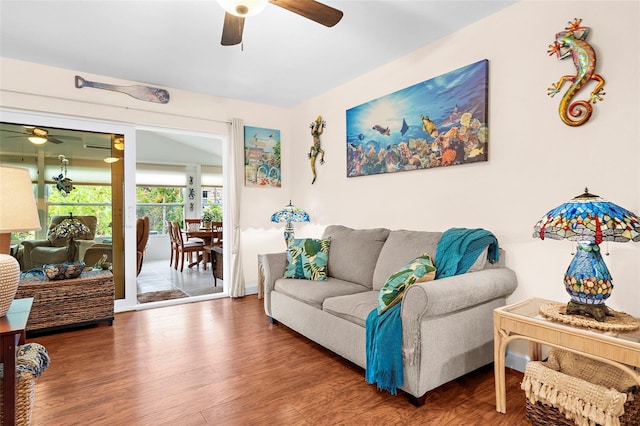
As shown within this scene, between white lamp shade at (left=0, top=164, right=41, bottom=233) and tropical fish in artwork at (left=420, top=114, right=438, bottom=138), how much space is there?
2.75m

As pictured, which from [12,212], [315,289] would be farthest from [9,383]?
[315,289]

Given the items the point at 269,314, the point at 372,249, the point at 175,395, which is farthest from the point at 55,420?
the point at 372,249

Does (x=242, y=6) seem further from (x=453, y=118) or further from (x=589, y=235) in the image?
(x=589, y=235)

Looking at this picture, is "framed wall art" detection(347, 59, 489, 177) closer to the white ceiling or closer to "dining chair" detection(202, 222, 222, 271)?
the white ceiling

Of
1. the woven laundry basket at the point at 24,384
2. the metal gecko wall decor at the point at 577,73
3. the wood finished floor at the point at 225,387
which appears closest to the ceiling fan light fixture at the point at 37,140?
the wood finished floor at the point at 225,387

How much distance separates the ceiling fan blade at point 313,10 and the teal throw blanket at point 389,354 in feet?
5.75

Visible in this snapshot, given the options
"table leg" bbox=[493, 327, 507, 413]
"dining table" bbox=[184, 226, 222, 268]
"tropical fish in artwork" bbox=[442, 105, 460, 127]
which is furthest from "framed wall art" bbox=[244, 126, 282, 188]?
"table leg" bbox=[493, 327, 507, 413]

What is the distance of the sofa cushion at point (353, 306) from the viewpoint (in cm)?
231

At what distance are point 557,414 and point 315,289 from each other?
1730mm

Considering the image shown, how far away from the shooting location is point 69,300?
3258mm

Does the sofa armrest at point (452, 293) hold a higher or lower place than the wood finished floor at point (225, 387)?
higher

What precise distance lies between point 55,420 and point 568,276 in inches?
111

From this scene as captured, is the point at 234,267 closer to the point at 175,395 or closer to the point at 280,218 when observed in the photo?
the point at 280,218

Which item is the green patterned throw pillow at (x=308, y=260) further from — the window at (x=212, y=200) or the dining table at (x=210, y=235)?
the window at (x=212, y=200)
